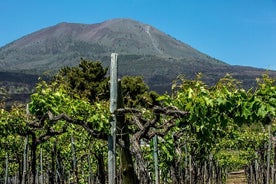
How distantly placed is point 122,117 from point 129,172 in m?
1.04

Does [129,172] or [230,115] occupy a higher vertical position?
[230,115]

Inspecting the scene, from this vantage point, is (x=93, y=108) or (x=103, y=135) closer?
(x=103, y=135)

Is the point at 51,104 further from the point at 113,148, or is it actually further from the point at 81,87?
the point at 81,87

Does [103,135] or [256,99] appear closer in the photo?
[256,99]

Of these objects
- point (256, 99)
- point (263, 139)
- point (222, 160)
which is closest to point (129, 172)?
point (256, 99)

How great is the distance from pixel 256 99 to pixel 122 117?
2.71m

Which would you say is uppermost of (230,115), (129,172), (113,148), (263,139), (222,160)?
(230,115)

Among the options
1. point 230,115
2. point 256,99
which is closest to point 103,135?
point 230,115

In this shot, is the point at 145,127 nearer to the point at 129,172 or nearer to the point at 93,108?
the point at 129,172

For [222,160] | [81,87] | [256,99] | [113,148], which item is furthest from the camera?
[81,87]

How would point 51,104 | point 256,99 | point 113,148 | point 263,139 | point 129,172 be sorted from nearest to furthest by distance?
point 256,99 < point 113,148 < point 129,172 < point 51,104 < point 263,139

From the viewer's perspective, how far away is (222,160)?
128 ft

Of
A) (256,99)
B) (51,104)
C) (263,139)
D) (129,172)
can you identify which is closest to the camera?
(256,99)

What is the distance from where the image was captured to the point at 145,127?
874cm
